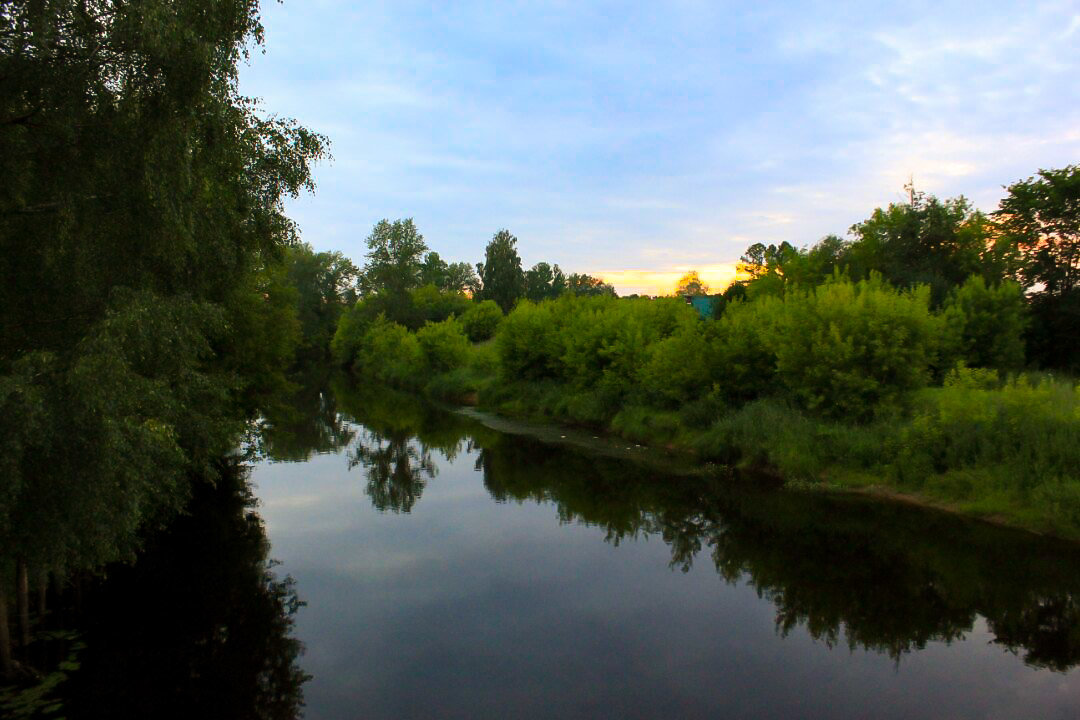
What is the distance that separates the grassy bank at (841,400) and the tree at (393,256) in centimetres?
4415

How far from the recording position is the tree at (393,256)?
7419 cm

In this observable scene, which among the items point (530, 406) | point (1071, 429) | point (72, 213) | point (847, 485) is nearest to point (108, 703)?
point (72, 213)

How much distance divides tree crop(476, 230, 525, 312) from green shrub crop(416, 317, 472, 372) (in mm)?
23853

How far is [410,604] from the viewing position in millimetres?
12188

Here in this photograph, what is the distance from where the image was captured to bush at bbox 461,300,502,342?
61.9m

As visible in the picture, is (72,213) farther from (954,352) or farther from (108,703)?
(954,352)

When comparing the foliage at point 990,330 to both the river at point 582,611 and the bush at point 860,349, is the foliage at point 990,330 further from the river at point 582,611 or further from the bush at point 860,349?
the river at point 582,611

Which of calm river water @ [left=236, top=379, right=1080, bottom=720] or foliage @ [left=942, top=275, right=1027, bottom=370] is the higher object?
foliage @ [left=942, top=275, right=1027, bottom=370]

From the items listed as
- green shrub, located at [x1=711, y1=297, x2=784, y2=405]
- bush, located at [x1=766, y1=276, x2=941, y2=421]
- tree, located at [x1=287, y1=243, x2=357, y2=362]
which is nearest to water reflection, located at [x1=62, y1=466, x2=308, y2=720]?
bush, located at [x1=766, y1=276, x2=941, y2=421]

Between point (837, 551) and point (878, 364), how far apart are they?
7.02 metres

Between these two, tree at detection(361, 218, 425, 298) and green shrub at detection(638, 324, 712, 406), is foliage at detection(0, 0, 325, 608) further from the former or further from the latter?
tree at detection(361, 218, 425, 298)

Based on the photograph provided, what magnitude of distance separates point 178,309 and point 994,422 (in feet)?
51.5

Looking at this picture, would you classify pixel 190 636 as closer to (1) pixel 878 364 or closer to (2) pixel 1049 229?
(1) pixel 878 364

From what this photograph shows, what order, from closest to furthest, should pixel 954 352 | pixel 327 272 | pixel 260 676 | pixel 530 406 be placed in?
pixel 260 676
pixel 954 352
pixel 530 406
pixel 327 272
